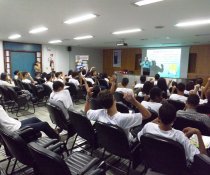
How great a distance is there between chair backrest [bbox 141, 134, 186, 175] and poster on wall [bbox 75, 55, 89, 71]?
11.1 metres

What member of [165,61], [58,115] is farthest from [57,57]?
[58,115]

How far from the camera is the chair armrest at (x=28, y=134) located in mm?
2124

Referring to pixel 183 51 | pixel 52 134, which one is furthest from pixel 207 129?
pixel 183 51

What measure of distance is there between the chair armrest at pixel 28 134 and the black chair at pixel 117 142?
0.85m

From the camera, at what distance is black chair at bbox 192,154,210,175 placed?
135 centimetres

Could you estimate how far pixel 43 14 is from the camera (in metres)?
4.14

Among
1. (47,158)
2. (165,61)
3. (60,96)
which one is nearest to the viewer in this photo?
(47,158)

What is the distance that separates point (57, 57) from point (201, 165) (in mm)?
11215

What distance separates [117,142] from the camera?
1940 mm

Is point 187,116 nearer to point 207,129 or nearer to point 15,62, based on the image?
point 207,129

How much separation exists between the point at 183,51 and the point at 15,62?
9409 mm

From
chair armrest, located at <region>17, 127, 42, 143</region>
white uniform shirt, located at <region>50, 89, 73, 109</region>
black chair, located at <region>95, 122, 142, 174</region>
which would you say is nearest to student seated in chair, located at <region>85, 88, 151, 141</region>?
black chair, located at <region>95, 122, 142, 174</region>

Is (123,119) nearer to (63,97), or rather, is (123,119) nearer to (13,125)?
(13,125)

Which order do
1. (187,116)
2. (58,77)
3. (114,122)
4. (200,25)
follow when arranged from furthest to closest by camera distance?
(58,77) < (200,25) < (187,116) < (114,122)
